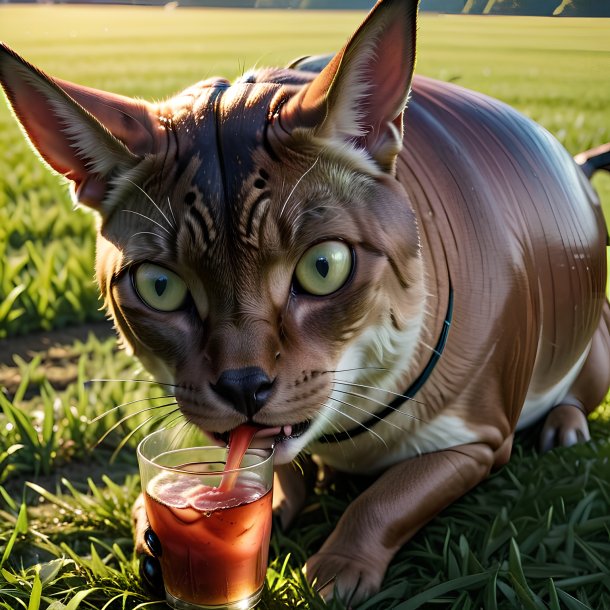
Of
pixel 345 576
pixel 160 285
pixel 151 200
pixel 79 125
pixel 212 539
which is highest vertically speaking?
pixel 79 125

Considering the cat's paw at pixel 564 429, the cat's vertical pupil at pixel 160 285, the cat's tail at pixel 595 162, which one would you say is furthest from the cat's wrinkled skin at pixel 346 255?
the cat's tail at pixel 595 162

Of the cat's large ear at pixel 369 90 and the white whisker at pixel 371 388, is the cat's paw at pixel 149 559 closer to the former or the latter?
the white whisker at pixel 371 388

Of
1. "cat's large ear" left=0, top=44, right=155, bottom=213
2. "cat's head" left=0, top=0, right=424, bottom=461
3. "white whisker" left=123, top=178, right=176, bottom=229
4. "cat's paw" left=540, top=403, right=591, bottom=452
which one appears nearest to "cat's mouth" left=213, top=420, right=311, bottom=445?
"cat's head" left=0, top=0, right=424, bottom=461

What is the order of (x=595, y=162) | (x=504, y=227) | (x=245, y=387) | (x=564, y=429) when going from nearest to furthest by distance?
(x=245, y=387) → (x=504, y=227) → (x=564, y=429) → (x=595, y=162)

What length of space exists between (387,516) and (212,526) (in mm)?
490

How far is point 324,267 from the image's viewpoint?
1.65m

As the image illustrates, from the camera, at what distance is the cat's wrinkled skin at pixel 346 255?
1600 mm

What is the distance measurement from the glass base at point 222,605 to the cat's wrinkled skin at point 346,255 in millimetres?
168

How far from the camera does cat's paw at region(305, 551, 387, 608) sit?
6.01ft

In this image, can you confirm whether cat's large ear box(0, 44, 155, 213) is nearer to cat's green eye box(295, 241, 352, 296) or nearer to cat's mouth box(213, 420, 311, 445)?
cat's green eye box(295, 241, 352, 296)

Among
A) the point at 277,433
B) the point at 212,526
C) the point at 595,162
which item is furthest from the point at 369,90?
the point at 595,162

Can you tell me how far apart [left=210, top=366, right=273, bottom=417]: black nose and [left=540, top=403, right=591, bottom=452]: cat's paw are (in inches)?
45.9

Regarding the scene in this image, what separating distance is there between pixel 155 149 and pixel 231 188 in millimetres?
200

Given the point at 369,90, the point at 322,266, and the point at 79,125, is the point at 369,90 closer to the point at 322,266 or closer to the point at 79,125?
the point at 322,266
